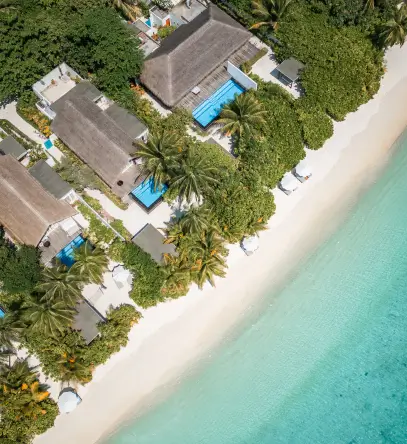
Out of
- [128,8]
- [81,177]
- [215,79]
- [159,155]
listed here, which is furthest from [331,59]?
[81,177]

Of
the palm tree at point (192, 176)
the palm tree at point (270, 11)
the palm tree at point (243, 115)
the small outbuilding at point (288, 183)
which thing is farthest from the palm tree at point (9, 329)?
the palm tree at point (270, 11)

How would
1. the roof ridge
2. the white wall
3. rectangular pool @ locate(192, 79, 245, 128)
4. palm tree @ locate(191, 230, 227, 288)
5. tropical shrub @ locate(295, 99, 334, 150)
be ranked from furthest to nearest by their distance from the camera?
rectangular pool @ locate(192, 79, 245, 128), the white wall, tropical shrub @ locate(295, 99, 334, 150), the roof ridge, palm tree @ locate(191, 230, 227, 288)

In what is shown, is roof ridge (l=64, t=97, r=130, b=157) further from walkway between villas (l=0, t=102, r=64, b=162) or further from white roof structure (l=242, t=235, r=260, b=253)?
white roof structure (l=242, t=235, r=260, b=253)

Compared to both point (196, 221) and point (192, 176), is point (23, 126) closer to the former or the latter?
point (192, 176)

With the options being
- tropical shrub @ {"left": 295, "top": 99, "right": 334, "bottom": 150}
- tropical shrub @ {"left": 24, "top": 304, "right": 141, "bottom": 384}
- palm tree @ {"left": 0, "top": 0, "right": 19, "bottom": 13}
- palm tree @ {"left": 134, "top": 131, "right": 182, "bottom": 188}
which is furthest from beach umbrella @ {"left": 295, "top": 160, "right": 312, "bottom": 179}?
palm tree @ {"left": 0, "top": 0, "right": 19, "bottom": 13}

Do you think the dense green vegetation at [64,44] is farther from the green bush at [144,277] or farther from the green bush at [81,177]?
the green bush at [144,277]

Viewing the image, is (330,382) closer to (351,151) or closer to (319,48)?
(351,151)
